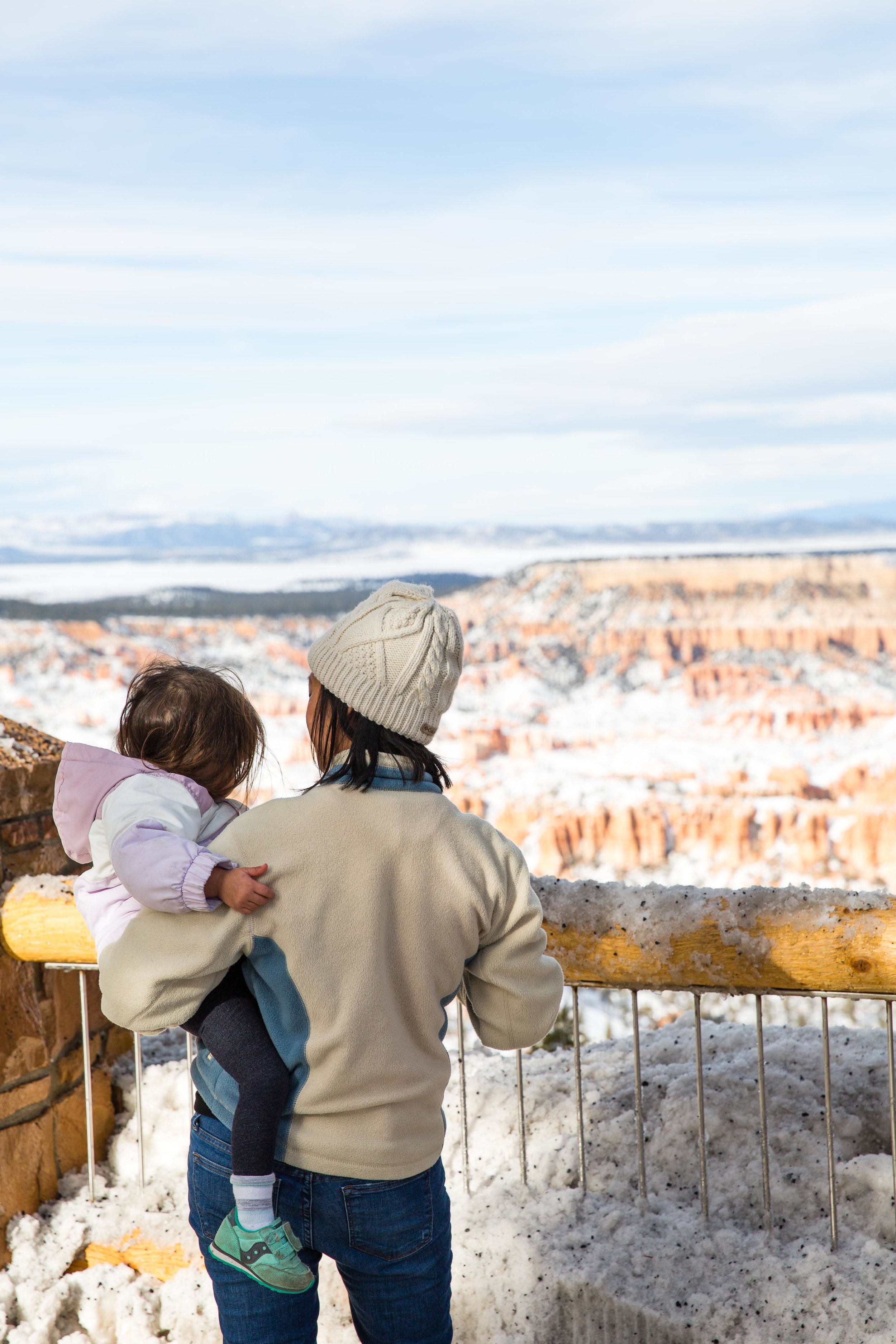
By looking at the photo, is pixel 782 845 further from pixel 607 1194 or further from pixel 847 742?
pixel 607 1194

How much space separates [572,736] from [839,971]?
167ft

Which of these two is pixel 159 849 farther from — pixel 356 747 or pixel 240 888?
pixel 356 747

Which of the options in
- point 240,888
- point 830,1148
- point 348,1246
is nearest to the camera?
point 240,888

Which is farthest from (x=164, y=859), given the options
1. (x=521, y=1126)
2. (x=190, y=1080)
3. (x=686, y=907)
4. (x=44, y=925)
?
(x=190, y=1080)

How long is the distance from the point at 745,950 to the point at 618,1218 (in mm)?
720

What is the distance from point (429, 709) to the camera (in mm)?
1509

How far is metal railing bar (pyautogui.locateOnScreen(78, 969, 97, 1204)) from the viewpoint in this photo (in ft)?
8.80

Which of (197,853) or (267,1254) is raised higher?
(197,853)

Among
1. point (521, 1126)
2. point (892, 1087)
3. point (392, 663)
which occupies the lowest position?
point (521, 1126)

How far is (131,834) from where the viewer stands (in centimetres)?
155

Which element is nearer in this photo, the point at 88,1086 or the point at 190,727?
the point at 190,727

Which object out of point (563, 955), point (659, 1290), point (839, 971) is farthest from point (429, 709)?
point (659, 1290)

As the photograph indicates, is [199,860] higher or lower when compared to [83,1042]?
higher

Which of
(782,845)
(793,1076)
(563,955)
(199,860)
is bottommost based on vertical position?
(782,845)
